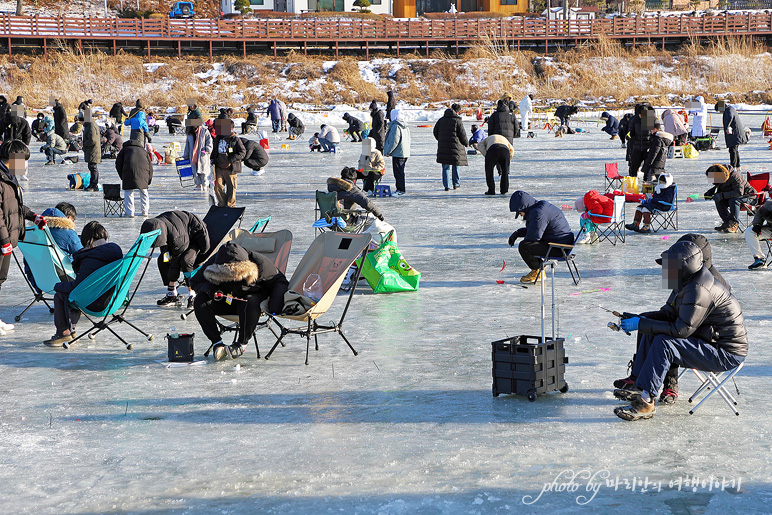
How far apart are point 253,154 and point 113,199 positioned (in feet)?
8.38

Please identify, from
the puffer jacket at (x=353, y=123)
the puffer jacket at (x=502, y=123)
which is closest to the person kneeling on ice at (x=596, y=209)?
the puffer jacket at (x=502, y=123)

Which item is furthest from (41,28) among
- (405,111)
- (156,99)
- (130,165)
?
(130,165)

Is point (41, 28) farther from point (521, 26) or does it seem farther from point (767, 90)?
point (767, 90)

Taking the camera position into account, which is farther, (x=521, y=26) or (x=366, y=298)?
(x=521, y=26)

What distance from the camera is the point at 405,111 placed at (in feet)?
149

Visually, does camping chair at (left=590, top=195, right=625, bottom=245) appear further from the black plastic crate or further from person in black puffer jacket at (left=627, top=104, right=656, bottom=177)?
the black plastic crate

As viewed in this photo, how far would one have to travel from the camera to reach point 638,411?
5.51 meters

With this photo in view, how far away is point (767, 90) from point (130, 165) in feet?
153

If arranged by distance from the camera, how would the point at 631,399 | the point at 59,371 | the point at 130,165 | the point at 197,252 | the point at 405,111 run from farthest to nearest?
the point at 405,111, the point at 130,165, the point at 197,252, the point at 59,371, the point at 631,399

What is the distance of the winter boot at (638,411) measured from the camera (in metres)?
5.51

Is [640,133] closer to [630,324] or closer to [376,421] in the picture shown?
[630,324]

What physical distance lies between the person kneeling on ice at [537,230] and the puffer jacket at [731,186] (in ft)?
12.0

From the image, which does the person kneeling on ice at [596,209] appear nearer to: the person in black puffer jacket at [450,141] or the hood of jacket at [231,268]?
the person in black puffer jacket at [450,141]

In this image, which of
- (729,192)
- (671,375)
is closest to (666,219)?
(729,192)
